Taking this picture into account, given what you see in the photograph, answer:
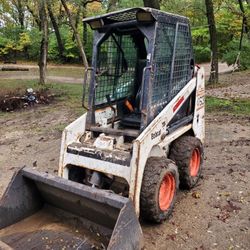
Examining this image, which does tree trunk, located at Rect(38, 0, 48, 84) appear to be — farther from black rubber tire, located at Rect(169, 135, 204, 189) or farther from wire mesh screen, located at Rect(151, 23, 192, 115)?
black rubber tire, located at Rect(169, 135, 204, 189)

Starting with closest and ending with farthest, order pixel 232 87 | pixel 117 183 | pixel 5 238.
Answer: pixel 5 238
pixel 117 183
pixel 232 87

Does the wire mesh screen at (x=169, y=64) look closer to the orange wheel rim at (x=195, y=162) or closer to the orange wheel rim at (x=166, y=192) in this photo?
the orange wheel rim at (x=166, y=192)

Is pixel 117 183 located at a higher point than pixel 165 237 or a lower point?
higher

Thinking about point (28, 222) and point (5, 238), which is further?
point (28, 222)

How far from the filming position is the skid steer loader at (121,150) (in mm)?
3760

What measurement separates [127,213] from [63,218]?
116 cm

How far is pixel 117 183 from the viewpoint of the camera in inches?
171

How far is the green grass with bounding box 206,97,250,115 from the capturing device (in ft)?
31.0

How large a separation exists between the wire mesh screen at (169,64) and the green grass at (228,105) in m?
4.65

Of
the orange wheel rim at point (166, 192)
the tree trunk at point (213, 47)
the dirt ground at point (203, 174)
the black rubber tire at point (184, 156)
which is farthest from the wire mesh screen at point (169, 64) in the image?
the tree trunk at point (213, 47)

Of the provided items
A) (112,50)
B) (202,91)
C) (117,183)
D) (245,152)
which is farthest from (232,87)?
(117,183)

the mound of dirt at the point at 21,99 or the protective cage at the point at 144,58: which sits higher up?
the protective cage at the point at 144,58

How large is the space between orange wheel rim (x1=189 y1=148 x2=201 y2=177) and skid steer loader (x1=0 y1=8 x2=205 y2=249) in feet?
0.05

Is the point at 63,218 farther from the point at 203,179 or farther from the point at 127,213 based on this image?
the point at 203,179
